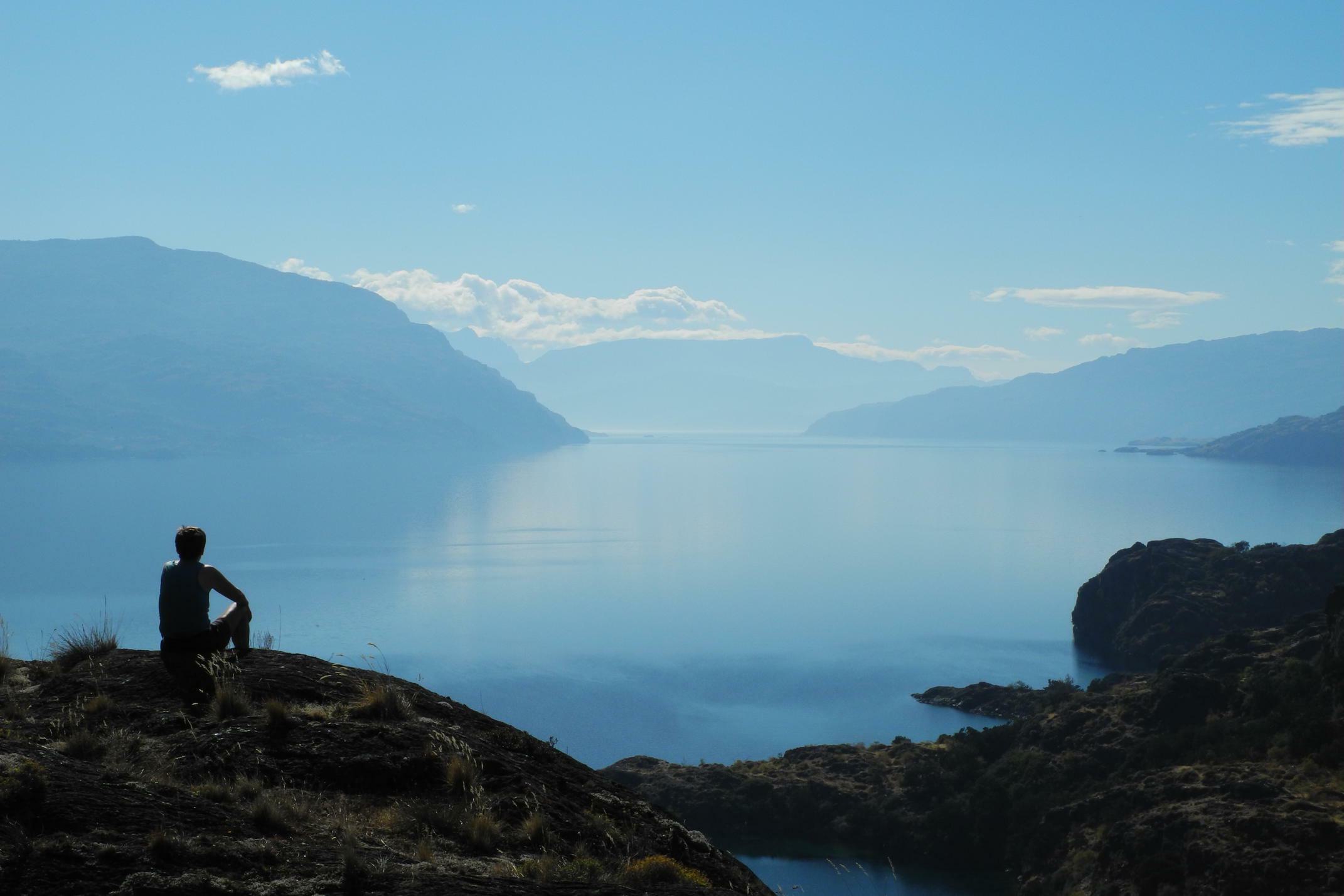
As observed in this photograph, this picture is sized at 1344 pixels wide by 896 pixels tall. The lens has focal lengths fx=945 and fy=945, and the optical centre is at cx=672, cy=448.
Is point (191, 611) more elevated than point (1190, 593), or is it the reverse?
point (191, 611)

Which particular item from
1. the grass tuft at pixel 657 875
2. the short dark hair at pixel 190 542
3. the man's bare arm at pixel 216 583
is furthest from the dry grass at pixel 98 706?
the grass tuft at pixel 657 875

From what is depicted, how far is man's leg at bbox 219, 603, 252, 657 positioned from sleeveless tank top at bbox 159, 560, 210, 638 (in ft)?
0.54

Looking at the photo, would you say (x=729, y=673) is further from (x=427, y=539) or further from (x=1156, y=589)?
(x=427, y=539)

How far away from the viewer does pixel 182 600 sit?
287 inches

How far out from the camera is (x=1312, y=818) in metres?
23.3

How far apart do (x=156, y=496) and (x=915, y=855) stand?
534ft

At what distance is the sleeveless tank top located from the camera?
23.8 feet

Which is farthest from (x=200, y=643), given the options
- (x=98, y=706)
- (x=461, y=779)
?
(x=461, y=779)

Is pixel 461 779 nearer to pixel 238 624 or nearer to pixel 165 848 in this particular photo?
pixel 165 848

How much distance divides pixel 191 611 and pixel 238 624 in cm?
41

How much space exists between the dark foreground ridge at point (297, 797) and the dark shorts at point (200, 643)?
0.19 meters

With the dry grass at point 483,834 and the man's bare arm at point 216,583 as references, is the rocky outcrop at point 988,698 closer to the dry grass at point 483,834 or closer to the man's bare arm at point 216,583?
the man's bare arm at point 216,583

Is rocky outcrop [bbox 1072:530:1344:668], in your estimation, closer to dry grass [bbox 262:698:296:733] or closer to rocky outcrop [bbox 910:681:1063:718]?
rocky outcrop [bbox 910:681:1063:718]

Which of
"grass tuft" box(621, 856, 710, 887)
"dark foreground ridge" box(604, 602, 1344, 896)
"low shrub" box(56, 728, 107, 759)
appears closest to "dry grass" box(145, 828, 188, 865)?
"low shrub" box(56, 728, 107, 759)
